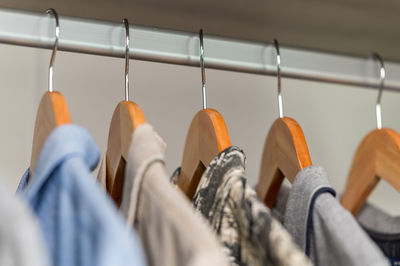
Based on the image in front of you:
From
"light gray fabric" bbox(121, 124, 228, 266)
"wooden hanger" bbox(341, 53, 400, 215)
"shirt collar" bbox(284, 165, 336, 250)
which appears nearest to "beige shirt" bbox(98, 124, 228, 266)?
"light gray fabric" bbox(121, 124, 228, 266)

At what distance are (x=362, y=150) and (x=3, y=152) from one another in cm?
49

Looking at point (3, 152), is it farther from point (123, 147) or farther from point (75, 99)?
point (123, 147)

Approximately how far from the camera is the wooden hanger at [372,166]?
646 mm

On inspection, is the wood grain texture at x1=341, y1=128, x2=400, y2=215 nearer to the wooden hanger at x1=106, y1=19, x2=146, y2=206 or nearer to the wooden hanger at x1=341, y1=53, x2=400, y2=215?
the wooden hanger at x1=341, y1=53, x2=400, y2=215

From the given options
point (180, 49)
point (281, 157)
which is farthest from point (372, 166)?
point (180, 49)

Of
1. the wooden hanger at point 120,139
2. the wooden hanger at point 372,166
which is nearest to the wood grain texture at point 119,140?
the wooden hanger at point 120,139

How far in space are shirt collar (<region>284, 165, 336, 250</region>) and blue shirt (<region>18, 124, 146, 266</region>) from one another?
17cm

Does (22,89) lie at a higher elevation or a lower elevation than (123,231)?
higher

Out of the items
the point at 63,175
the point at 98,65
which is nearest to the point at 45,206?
the point at 63,175

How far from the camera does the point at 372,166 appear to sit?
0.68 m

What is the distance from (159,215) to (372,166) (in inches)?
13.7

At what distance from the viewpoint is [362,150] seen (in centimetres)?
71

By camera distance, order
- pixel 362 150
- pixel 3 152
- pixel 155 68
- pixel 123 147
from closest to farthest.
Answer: pixel 123 147 → pixel 362 150 → pixel 3 152 → pixel 155 68

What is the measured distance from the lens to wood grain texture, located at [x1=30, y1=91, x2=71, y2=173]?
52 cm
